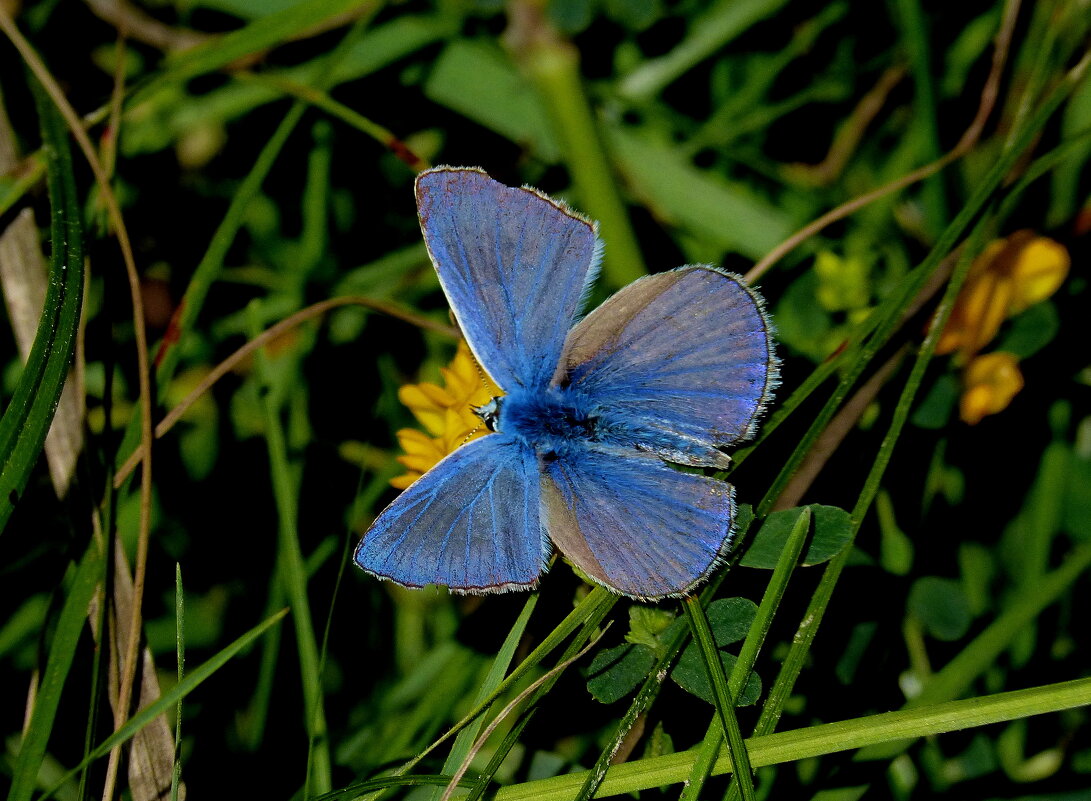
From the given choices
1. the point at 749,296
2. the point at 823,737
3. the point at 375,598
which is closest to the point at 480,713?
the point at 823,737

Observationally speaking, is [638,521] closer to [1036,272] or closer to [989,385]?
[989,385]

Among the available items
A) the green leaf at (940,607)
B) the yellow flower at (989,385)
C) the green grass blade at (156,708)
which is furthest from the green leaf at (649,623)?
the yellow flower at (989,385)

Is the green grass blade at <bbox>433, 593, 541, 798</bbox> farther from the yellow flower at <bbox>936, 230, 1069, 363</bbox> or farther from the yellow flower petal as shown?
the yellow flower petal

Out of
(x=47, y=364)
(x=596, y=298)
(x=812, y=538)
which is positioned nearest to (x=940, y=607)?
Answer: (x=812, y=538)

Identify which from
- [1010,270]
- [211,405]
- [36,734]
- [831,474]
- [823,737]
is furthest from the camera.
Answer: [211,405]

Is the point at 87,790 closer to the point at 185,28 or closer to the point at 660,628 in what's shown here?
→ the point at 660,628

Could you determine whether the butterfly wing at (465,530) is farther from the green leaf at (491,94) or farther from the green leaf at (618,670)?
the green leaf at (491,94)

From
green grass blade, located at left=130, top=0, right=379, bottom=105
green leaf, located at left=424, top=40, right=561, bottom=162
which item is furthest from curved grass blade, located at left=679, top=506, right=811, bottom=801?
green grass blade, located at left=130, top=0, right=379, bottom=105
